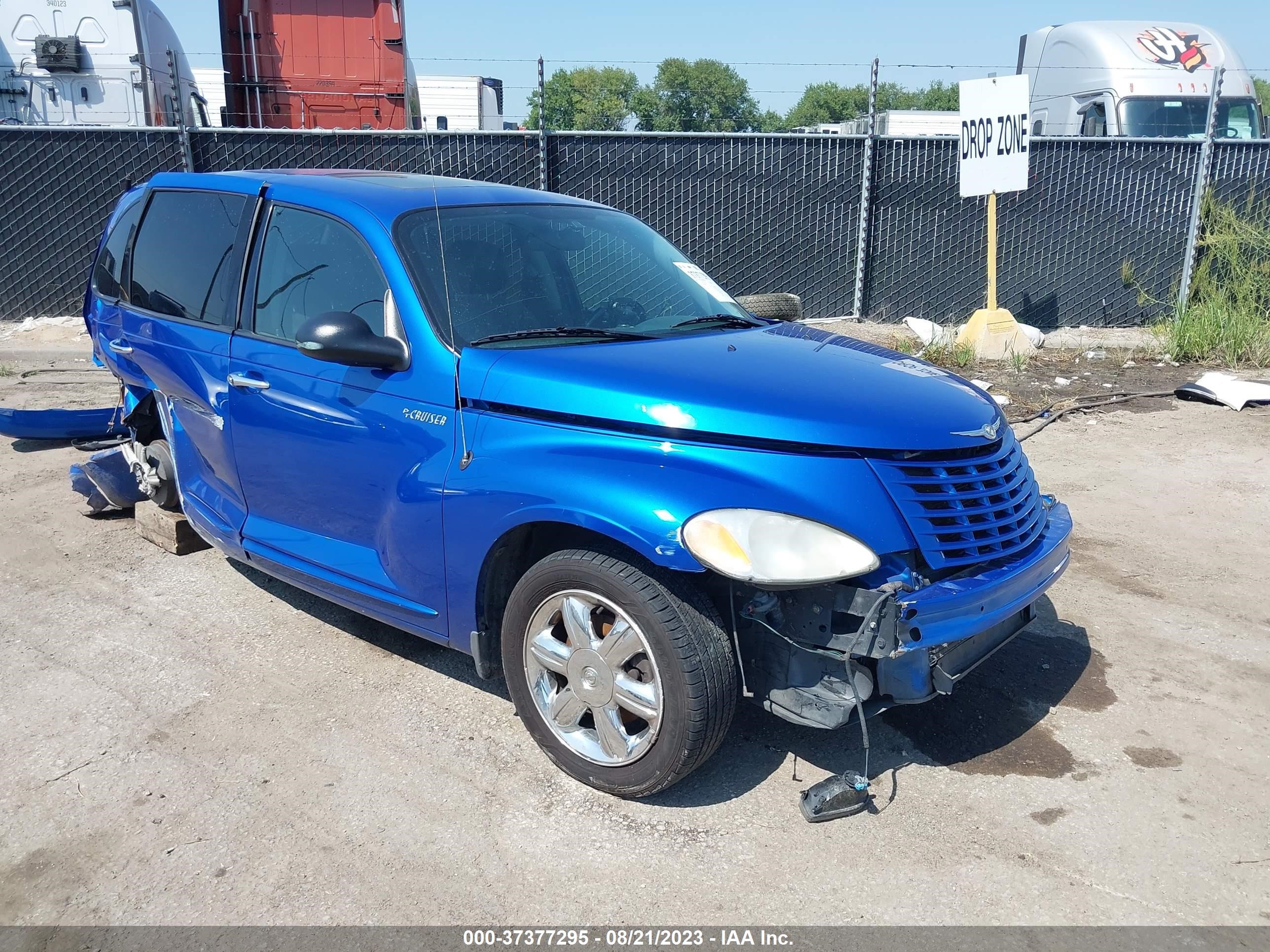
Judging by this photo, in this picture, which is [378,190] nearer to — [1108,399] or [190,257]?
[190,257]

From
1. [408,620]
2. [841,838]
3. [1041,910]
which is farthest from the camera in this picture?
[408,620]

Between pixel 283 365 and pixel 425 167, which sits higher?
pixel 425 167

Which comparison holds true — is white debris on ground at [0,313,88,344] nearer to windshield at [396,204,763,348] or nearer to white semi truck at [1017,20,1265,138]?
windshield at [396,204,763,348]

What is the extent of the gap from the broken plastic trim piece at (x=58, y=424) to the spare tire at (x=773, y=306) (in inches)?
178

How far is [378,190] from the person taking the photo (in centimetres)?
390

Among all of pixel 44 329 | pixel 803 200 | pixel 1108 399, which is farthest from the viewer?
pixel 803 200

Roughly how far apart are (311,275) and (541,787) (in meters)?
2.10

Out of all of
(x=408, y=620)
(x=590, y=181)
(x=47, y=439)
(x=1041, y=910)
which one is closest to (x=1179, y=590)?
(x=1041, y=910)

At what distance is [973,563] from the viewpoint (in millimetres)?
3031

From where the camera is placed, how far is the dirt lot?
2.73m

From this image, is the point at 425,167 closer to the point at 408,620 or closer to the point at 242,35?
the point at 242,35

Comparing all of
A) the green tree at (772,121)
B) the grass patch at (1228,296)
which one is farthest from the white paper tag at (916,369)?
the green tree at (772,121)

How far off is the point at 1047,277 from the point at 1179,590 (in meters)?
7.45

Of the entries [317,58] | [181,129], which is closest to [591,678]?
[181,129]
